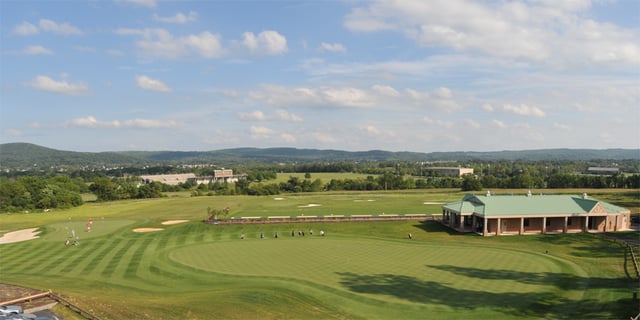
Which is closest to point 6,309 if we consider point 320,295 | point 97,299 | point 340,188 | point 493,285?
point 97,299

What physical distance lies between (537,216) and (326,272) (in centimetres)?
3763

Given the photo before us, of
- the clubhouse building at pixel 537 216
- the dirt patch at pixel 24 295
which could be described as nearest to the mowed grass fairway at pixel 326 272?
the dirt patch at pixel 24 295

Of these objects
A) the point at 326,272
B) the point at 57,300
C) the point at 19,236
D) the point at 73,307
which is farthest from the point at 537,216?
the point at 19,236

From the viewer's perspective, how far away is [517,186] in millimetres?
142000

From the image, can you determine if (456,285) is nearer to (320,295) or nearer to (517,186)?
(320,295)

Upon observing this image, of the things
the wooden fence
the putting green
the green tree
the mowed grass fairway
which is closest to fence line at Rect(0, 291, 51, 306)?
the wooden fence

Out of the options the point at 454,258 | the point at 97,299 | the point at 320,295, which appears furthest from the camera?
the point at 454,258

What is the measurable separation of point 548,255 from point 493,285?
1702cm

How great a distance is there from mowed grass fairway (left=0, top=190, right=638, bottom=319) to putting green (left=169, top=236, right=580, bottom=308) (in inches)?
6.2

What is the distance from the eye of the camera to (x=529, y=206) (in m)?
62.1

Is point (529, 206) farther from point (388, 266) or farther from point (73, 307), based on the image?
point (73, 307)

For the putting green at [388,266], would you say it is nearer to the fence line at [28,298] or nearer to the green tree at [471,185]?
the fence line at [28,298]

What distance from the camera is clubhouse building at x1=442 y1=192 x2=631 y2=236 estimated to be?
197 ft

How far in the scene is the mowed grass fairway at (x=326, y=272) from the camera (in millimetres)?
29281
